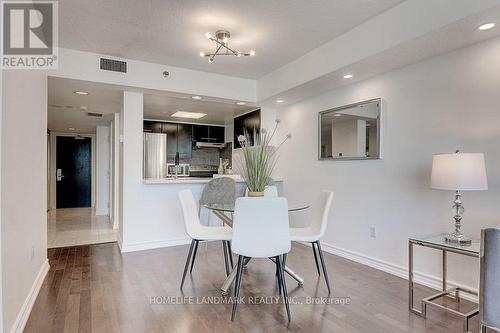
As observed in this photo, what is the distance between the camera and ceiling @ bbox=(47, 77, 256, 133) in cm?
391

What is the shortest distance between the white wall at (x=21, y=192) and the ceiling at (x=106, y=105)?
0.84 m

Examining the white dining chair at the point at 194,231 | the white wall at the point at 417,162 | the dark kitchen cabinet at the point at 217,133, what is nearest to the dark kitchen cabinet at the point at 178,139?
the dark kitchen cabinet at the point at 217,133

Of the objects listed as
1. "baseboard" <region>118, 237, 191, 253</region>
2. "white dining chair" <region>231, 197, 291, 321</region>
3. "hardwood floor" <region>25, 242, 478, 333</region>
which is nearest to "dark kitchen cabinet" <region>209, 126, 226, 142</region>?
"baseboard" <region>118, 237, 191, 253</region>

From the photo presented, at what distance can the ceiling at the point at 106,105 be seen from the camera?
154 inches

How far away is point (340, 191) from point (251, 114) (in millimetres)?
2198

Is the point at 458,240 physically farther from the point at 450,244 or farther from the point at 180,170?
the point at 180,170

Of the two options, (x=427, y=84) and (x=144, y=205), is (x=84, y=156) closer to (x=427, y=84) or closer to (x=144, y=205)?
(x=144, y=205)

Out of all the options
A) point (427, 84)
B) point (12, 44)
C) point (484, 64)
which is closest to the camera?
point (12, 44)

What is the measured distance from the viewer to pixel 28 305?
2.28 meters

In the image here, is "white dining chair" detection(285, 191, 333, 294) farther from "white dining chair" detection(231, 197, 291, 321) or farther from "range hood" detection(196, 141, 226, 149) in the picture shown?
"range hood" detection(196, 141, 226, 149)

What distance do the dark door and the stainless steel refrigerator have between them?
15.8 ft

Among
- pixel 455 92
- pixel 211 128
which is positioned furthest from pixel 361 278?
pixel 211 128

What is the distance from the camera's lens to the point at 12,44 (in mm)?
2244

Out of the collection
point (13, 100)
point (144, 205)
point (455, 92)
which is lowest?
point (144, 205)
